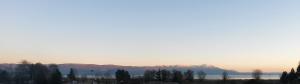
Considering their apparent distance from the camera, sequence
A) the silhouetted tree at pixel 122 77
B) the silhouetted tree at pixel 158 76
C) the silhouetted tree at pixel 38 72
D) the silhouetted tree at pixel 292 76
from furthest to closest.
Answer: the silhouetted tree at pixel 158 76
the silhouetted tree at pixel 122 77
the silhouetted tree at pixel 38 72
the silhouetted tree at pixel 292 76

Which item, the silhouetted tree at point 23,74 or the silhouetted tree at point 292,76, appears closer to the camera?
the silhouetted tree at point 292,76

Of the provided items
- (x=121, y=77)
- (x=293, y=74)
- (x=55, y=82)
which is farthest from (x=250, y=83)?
(x=121, y=77)

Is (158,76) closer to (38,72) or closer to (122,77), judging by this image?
(122,77)

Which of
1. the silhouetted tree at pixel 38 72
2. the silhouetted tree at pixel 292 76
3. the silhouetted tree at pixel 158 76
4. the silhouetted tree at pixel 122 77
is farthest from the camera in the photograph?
the silhouetted tree at pixel 158 76

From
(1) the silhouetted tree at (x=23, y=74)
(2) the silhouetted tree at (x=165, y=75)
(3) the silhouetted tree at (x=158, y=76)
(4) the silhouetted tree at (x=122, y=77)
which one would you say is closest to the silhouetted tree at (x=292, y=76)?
(4) the silhouetted tree at (x=122, y=77)

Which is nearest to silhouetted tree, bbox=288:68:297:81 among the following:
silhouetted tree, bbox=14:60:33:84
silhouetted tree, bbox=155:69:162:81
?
silhouetted tree, bbox=155:69:162:81

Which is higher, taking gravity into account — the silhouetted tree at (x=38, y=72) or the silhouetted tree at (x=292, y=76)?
the silhouetted tree at (x=38, y=72)

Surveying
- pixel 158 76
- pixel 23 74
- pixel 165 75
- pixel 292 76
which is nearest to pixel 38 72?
pixel 23 74

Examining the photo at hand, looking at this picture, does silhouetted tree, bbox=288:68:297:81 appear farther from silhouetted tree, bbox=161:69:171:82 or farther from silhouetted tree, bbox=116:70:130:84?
silhouetted tree, bbox=161:69:171:82

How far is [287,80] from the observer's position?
4958 inches

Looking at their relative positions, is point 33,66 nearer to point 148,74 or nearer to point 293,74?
point 148,74

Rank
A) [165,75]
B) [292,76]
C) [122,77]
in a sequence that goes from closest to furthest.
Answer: [292,76], [122,77], [165,75]

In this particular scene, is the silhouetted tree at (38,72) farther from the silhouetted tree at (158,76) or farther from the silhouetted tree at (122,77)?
the silhouetted tree at (158,76)

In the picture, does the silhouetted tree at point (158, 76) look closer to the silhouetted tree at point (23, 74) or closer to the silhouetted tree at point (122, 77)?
the silhouetted tree at point (122, 77)
